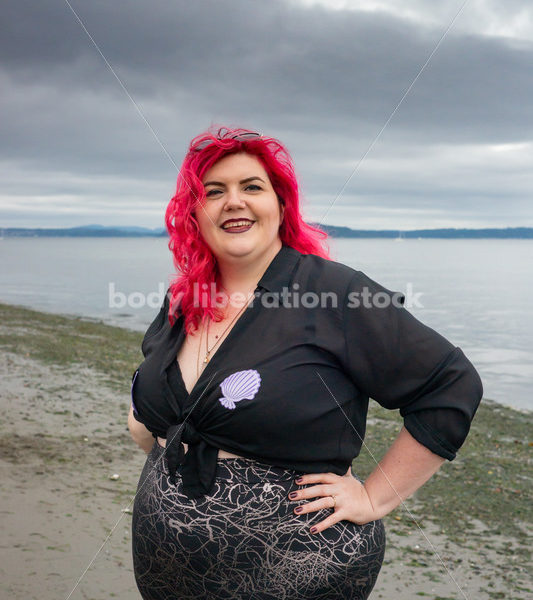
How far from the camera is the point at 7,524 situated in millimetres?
5449

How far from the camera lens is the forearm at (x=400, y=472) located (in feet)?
7.99

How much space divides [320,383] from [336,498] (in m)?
0.42

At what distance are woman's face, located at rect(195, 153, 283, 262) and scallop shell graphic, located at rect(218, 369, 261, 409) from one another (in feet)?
1.74

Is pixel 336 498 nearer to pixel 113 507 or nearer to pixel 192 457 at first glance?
pixel 192 457

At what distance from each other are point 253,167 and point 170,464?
118cm

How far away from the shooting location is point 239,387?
230cm

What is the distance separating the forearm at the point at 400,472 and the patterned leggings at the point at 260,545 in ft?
0.42

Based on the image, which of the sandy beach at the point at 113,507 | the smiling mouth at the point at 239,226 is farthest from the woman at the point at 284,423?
the sandy beach at the point at 113,507

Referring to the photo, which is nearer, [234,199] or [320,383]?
[320,383]

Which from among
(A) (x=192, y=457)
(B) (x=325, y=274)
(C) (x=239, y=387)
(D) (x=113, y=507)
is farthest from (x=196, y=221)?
(D) (x=113, y=507)

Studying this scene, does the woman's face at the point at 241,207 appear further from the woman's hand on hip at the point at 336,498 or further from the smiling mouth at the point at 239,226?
the woman's hand on hip at the point at 336,498

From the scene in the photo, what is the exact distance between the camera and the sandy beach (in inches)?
200

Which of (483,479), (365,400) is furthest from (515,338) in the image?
(365,400)

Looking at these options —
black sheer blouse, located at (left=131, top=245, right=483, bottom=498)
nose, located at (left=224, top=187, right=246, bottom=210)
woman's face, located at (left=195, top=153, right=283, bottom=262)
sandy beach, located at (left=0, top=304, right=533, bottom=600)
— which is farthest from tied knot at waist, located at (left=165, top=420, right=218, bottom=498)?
sandy beach, located at (left=0, top=304, right=533, bottom=600)
